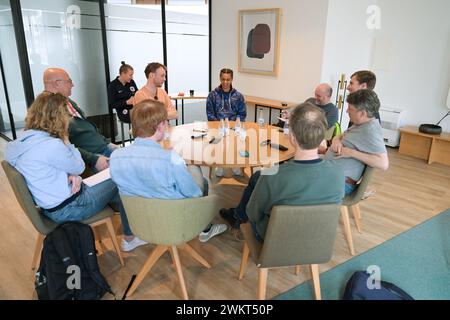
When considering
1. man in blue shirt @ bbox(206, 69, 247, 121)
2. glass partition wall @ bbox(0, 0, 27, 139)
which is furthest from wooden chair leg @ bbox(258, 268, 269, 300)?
glass partition wall @ bbox(0, 0, 27, 139)

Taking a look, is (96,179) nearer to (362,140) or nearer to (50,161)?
(50,161)

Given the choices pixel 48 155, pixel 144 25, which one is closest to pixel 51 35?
pixel 144 25

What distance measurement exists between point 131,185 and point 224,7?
200 inches

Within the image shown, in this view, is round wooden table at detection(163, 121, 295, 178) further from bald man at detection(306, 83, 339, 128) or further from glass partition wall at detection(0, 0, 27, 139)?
glass partition wall at detection(0, 0, 27, 139)

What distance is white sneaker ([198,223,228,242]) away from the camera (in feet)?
9.05

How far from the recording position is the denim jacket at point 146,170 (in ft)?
5.82

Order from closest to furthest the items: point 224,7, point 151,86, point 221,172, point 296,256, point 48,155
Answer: point 296,256
point 48,155
point 151,86
point 221,172
point 224,7

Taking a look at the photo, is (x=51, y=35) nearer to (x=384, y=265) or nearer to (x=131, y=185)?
(x=131, y=185)

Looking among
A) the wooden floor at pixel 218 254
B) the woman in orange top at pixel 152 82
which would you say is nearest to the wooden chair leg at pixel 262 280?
the wooden floor at pixel 218 254

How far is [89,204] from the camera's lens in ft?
7.20

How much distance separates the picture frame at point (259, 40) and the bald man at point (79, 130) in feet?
11.5

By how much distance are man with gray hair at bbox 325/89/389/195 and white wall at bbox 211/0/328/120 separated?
2697 mm

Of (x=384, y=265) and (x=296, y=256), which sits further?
(x=384, y=265)

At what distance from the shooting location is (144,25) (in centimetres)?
545
